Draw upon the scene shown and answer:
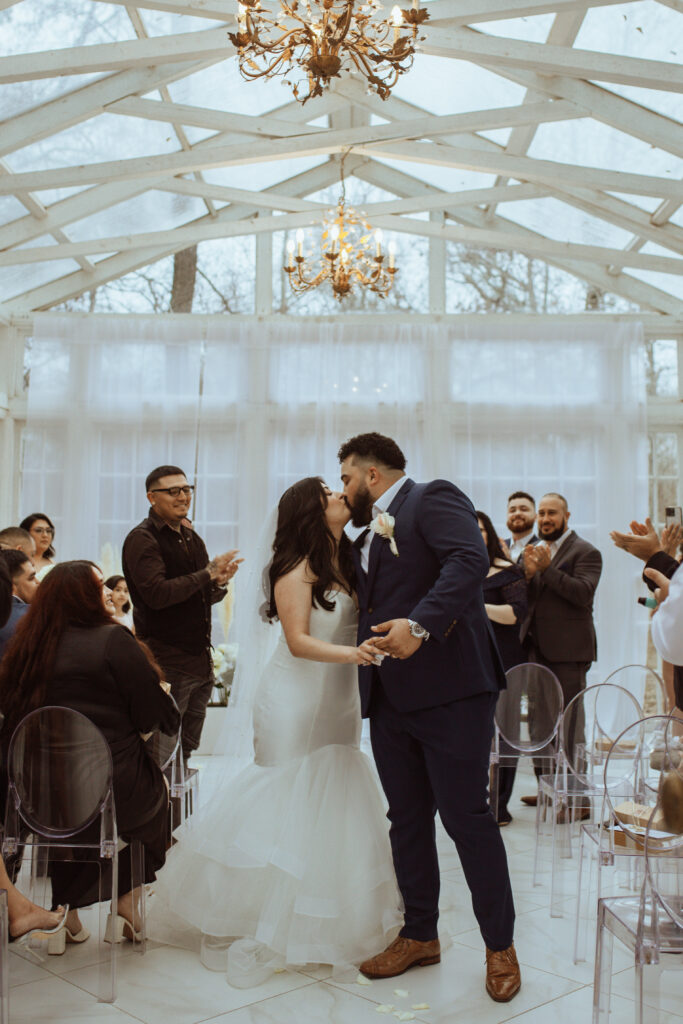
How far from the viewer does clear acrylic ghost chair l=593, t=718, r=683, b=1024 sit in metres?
2.27

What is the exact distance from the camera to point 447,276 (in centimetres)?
848

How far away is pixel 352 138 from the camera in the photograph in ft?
19.5

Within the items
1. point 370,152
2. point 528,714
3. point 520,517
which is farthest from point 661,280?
point 528,714

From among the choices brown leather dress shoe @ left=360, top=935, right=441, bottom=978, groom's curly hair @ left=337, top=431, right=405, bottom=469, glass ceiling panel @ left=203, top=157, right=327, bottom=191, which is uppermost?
glass ceiling panel @ left=203, top=157, right=327, bottom=191

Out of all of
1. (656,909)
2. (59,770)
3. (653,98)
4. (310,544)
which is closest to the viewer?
(656,909)

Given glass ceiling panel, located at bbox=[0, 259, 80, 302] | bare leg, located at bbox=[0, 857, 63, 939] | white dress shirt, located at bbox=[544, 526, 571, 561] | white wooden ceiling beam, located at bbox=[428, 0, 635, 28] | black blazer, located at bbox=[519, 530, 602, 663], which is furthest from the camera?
glass ceiling panel, located at bbox=[0, 259, 80, 302]

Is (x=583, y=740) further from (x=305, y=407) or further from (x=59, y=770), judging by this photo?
(x=305, y=407)

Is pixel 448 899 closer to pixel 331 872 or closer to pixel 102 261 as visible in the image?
pixel 331 872

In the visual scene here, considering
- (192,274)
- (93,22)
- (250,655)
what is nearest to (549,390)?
(192,274)

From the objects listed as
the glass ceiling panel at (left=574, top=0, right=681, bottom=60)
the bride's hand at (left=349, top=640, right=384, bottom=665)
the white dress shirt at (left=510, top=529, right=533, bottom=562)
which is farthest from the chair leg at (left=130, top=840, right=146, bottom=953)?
the glass ceiling panel at (left=574, top=0, right=681, bottom=60)

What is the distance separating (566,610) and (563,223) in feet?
12.8

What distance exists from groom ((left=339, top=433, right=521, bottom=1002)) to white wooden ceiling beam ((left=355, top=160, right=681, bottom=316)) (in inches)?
226

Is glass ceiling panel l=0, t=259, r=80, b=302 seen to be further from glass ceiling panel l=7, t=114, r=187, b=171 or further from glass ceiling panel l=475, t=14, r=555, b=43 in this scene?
glass ceiling panel l=475, t=14, r=555, b=43

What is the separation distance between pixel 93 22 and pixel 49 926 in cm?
486
